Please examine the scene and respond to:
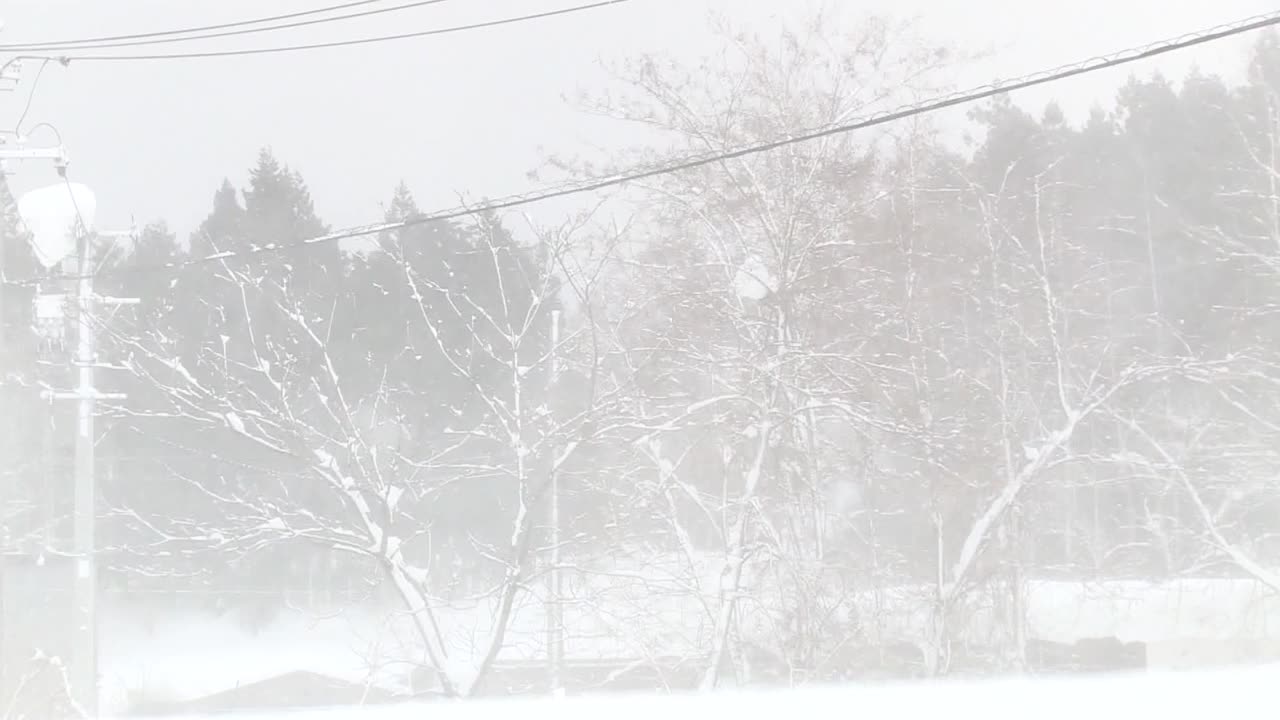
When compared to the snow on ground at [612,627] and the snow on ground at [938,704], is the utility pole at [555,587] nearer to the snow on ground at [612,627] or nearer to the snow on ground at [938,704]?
the snow on ground at [612,627]

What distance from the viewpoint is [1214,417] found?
13789 mm

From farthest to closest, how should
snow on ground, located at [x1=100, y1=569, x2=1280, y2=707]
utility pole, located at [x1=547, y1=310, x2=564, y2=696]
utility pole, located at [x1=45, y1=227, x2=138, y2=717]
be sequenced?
snow on ground, located at [x1=100, y1=569, x2=1280, y2=707] < utility pole, located at [x1=547, y1=310, x2=564, y2=696] < utility pole, located at [x1=45, y1=227, x2=138, y2=717]

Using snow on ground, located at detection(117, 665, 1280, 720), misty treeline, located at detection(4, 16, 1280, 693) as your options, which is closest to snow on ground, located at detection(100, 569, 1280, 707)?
misty treeline, located at detection(4, 16, 1280, 693)

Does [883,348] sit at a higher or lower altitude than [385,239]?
lower

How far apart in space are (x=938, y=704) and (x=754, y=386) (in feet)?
13.8

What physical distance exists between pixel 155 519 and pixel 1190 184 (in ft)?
46.3

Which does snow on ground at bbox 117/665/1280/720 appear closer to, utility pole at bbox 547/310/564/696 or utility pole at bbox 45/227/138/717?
utility pole at bbox 547/310/564/696

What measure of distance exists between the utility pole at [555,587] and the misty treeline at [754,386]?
161mm

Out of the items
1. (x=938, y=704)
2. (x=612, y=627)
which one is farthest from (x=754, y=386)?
(x=938, y=704)

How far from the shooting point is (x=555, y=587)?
11992 mm

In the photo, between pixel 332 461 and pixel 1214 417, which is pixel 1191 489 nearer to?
pixel 1214 417

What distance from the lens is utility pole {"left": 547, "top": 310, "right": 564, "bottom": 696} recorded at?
34.7 feet

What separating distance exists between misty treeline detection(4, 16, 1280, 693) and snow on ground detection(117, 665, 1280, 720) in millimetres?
2491

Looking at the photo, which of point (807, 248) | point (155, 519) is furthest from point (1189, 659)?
point (155, 519)
